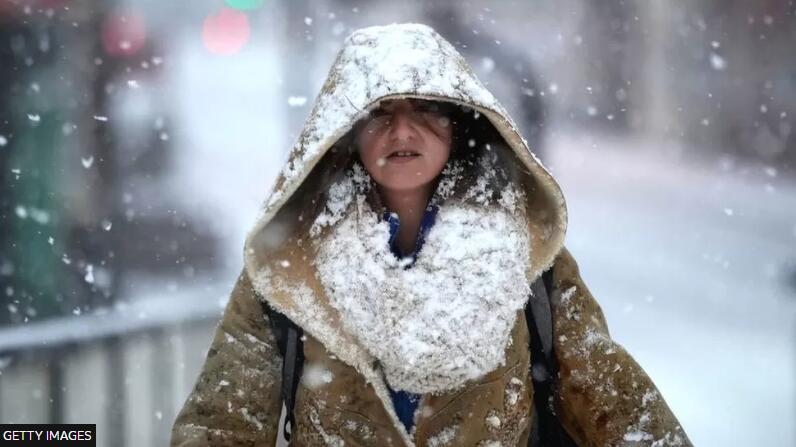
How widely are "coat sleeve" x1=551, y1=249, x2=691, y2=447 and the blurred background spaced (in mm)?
2256

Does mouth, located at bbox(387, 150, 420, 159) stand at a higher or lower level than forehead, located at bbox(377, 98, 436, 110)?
lower

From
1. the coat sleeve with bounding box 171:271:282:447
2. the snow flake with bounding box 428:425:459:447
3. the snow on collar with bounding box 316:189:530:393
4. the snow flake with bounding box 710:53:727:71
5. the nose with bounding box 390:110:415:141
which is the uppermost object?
the snow flake with bounding box 710:53:727:71

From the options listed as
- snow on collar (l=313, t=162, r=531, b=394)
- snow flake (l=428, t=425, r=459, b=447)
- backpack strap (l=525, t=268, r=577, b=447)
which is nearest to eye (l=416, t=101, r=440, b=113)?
snow on collar (l=313, t=162, r=531, b=394)

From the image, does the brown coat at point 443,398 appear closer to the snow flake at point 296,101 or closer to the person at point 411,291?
the person at point 411,291

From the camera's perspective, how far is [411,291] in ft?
5.08

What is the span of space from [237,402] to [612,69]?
289 inches

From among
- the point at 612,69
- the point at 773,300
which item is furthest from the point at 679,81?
the point at 773,300

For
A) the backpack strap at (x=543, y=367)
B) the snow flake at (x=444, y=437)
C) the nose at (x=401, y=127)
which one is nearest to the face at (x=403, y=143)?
the nose at (x=401, y=127)

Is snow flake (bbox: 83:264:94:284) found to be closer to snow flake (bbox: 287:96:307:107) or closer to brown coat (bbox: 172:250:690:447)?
snow flake (bbox: 287:96:307:107)

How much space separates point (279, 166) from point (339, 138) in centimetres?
523

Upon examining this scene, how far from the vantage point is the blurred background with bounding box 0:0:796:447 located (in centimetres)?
429

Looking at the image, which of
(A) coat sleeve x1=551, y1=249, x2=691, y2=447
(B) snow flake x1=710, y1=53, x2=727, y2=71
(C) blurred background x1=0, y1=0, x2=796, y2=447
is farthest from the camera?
(B) snow flake x1=710, y1=53, x2=727, y2=71

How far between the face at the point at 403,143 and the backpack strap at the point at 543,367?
0.40 metres

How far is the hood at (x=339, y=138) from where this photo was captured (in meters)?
1.57
